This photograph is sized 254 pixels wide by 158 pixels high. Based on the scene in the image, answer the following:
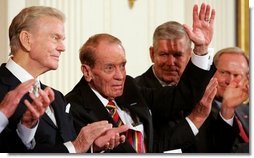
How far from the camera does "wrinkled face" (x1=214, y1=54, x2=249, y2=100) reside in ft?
7.31

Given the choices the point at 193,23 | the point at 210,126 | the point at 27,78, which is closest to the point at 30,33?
the point at 27,78

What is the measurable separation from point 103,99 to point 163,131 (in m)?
0.29

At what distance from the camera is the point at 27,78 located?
6.91ft

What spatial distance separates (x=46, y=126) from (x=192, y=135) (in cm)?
62

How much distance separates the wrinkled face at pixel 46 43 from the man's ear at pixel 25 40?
0.01m

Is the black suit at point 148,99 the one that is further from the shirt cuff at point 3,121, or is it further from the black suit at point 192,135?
the shirt cuff at point 3,121

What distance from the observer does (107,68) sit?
85.5 inches

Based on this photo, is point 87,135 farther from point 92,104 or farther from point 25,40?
point 25,40

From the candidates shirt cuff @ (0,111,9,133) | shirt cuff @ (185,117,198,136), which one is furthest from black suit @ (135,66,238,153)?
shirt cuff @ (0,111,9,133)

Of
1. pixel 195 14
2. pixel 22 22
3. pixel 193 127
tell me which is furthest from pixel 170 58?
pixel 22 22

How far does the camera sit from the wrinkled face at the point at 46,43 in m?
2.12

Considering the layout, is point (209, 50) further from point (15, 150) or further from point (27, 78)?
point (15, 150)

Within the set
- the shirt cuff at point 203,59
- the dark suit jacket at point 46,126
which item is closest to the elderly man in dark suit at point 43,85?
the dark suit jacket at point 46,126

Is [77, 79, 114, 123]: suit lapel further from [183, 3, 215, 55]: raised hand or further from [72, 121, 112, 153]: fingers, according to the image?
[183, 3, 215, 55]: raised hand
